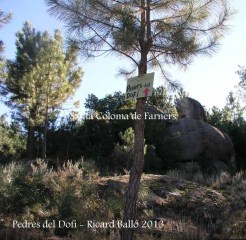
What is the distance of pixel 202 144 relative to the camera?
74.7ft

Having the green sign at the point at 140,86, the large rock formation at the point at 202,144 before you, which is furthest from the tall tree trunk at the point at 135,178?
the large rock formation at the point at 202,144

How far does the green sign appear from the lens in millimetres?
6633

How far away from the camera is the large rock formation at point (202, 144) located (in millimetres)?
22281

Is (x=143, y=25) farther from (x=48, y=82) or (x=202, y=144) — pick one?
(x=202, y=144)

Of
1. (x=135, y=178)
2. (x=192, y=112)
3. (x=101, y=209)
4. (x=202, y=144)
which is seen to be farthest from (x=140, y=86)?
(x=192, y=112)

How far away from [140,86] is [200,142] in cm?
1672

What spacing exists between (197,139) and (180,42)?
1635cm

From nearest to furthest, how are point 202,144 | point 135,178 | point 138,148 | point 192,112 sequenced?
1. point 135,178
2. point 138,148
3. point 202,144
4. point 192,112

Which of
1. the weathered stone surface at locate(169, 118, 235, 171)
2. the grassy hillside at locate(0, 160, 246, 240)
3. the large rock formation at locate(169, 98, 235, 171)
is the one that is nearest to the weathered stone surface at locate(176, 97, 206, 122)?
the large rock formation at locate(169, 98, 235, 171)

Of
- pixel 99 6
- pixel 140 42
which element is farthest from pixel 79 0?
pixel 140 42

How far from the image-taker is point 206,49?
24.6ft

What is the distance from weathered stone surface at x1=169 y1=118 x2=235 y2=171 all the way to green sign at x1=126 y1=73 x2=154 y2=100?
1525 cm

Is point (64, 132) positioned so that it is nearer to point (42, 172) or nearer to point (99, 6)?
point (42, 172)

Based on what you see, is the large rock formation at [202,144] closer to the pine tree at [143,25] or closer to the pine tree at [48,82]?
the pine tree at [48,82]
